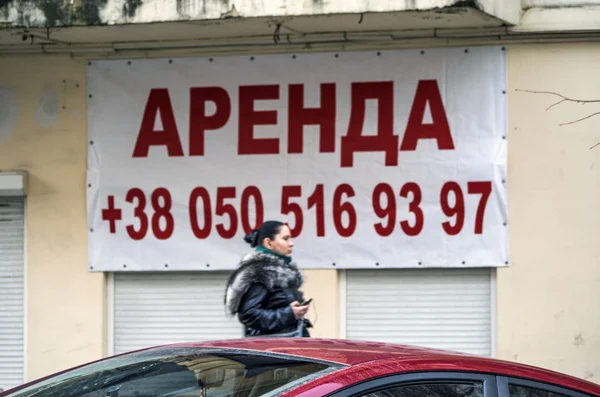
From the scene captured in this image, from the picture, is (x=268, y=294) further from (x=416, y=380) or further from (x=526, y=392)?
(x=416, y=380)

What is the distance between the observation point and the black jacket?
6.46 m

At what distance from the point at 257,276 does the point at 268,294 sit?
0.15 m

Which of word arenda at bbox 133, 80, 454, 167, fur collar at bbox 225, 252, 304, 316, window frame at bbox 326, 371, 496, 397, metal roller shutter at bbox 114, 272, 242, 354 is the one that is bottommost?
metal roller shutter at bbox 114, 272, 242, 354

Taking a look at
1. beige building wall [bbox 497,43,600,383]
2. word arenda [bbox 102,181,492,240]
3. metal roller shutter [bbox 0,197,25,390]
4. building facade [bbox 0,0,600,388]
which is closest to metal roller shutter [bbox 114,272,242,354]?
building facade [bbox 0,0,600,388]

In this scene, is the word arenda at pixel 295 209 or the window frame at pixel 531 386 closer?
the window frame at pixel 531 386

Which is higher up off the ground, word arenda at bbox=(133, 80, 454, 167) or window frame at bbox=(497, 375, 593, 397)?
word arenda at bbox=(133, 80, 454, 167)

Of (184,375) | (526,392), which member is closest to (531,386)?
(526,392)

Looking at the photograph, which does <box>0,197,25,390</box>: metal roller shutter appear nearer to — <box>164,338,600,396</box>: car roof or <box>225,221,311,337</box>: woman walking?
<box>225,221,311,337</box>: woman walking

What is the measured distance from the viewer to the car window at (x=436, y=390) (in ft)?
11.0

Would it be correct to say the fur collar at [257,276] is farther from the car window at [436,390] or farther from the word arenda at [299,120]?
the car window at [436,390]

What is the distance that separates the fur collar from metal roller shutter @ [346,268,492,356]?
2361 millimetres

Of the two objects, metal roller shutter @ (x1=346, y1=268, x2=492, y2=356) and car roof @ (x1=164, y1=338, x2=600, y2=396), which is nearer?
car roof @ (x1=164, y1=338, x2=600, y2=396)

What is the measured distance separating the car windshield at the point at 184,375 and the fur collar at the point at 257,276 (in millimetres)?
2297

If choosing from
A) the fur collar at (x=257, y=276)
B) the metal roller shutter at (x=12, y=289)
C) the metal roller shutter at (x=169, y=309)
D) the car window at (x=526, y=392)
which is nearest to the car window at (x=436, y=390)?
the car window at (x=526, y=392)
